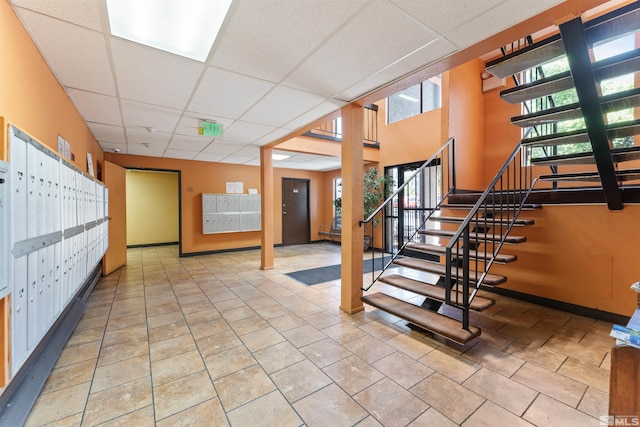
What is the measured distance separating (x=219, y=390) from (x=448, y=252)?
192 cm

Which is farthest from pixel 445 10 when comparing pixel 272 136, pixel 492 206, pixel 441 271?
pixel 272 136

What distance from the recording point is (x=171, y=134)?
422 centimetres

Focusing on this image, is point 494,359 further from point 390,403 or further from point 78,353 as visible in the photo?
point 78,353

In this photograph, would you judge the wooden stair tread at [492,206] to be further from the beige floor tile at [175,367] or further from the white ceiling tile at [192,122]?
the beige floor tile at [175,367]

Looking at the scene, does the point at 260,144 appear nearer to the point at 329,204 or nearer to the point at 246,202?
the point at 246,202

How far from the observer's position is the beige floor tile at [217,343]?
229 cm

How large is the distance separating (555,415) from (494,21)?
240 centimetres

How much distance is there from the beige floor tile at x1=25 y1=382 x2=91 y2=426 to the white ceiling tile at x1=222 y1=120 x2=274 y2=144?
308 cm

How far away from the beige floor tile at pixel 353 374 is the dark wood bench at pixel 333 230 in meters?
5.77

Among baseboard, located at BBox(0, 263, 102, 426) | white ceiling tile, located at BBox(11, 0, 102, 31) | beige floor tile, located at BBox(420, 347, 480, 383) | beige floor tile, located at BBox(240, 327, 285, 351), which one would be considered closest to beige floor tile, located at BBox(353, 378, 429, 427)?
beige floor tile, located at BBox(420, 347, 480, 383)

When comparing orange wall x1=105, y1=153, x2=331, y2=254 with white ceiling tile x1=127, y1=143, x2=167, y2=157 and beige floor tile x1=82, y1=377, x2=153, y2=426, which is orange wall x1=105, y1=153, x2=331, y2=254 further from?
beige floor tile x1=82, y1=377, x2=153, y2=426

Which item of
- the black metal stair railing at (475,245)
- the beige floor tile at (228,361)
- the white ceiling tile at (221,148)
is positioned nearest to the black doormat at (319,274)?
the black metal stair railing at (475,245)

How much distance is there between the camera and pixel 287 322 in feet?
9.29

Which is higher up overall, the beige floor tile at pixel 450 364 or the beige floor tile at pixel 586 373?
the beige floor tile at pixel 586 373
